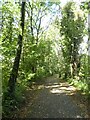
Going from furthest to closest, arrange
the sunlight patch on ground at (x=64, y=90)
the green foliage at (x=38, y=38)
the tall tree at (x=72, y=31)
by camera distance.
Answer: the tall tree at (x=72, y=31) < the sunlight patch on ground at (x=64, y=90) < the green foliage at (x=38, y=38)

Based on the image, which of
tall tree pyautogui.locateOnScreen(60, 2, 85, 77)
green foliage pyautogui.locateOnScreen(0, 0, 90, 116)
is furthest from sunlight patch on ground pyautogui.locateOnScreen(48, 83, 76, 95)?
tall tree pyautogui.locateOnScreen(60, 2, 85, 77)

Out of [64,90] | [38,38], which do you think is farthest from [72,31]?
[64,90]

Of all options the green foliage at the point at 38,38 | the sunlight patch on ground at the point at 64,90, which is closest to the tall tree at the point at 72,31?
the green foliage at the point at 38,38

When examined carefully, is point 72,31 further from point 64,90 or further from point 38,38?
point 64,90

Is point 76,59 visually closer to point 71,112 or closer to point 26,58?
point 26,58

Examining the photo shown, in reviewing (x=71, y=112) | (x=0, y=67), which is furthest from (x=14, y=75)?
(x=71, y=112)

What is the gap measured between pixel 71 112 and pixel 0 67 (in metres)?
4.41

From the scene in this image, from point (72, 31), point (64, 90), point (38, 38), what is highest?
point (72, 31)

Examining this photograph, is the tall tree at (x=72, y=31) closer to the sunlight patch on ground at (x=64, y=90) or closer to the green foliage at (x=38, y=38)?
the green foliage at (x=38, y=38)

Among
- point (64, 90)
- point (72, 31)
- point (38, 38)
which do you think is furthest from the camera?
point (38, 38)

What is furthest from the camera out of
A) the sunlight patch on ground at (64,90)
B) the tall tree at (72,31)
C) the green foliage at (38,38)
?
the tall tree at (72,31)

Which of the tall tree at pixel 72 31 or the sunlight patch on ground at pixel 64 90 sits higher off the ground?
the tall tree at pixel 72 31

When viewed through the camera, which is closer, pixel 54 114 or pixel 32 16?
pixel 54 114

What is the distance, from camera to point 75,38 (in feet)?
101
